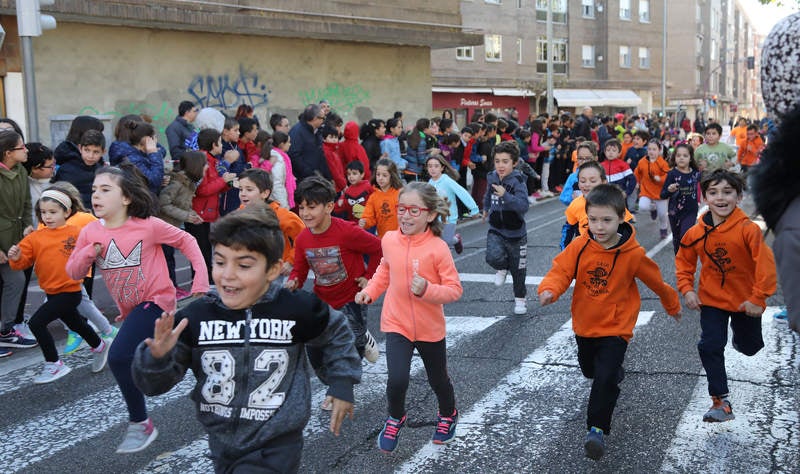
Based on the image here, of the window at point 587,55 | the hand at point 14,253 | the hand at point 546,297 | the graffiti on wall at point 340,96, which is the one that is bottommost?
the hand at point 546,297

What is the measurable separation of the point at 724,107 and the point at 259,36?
74.7 m

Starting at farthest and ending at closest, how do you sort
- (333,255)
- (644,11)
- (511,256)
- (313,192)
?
(644,11) → (511,256) → (333,255) → (313,192)

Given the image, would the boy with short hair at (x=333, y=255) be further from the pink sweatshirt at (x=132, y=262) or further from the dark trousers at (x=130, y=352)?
the dark trousers at (x=130, y=352)

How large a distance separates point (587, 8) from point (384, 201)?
158ft

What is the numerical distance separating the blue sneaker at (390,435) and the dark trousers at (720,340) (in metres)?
1.92

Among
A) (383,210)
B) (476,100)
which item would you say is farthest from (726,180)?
(476,100)

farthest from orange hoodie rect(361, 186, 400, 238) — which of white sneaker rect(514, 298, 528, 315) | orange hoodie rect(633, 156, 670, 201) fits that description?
orange hoodie rect(633, 156, 670, 201)

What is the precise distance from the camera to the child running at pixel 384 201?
338 inches

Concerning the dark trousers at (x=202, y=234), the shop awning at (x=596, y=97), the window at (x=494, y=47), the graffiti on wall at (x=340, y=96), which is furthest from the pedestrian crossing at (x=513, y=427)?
the shop awning at (x=596, y=97)

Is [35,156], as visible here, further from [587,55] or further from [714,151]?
[587,55]

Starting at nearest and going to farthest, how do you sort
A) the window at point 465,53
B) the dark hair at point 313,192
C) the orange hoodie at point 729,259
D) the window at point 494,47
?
1. the orange hoodie at point 729,259
2. the dark hair at point 313,192
3. the window at point 465,53
4. the window at point 494,47

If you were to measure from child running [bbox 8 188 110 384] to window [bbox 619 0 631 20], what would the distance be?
5303 centimetres

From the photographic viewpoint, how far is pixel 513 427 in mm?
5098

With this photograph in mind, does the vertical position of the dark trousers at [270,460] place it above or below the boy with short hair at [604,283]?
below
